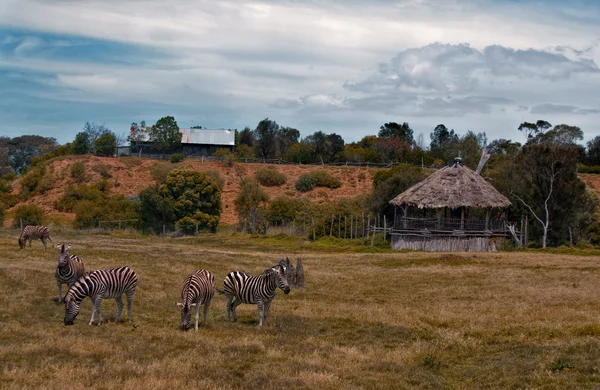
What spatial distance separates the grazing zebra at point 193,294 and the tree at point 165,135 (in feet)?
361

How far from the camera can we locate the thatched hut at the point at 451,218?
5875 centimetres

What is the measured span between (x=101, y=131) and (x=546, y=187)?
113 metres

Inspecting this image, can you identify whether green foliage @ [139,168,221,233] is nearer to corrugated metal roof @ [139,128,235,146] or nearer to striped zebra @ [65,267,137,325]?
corrugated metal roof @ [139,128,235,146]

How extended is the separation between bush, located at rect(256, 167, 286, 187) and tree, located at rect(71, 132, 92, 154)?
1377 inches

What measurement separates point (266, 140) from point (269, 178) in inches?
1053

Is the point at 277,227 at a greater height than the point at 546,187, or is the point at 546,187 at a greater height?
the point at 546,187

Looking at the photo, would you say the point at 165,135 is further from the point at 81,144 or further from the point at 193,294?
the point at 193,294

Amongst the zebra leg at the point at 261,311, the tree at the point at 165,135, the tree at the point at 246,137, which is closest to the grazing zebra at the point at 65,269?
the zebra leg at the point at 261,311

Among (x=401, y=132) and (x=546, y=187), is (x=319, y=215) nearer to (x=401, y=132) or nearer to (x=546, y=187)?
(x=546, y=187)

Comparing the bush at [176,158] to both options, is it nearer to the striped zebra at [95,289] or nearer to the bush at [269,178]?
the bush at [269,178]

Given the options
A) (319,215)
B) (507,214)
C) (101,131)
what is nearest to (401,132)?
(101,131)

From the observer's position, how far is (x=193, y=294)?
20.5 meters

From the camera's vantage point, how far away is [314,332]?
69.5 ft

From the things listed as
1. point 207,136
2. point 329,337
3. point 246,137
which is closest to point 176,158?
point 207,136
